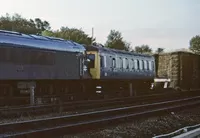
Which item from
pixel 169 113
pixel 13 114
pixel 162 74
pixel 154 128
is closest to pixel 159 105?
pixel 169 113

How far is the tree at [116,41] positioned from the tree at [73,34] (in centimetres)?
836

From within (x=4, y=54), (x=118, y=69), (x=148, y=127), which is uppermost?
(x=4, y=54)

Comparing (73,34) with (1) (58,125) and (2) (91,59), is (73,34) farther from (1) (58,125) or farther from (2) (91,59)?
(1) (58,125)

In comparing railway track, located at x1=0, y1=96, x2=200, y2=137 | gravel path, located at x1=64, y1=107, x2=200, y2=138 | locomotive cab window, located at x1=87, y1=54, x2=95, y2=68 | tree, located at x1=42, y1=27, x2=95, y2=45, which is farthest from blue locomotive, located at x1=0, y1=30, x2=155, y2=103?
tree, located at x1=42, y1=27, x2=95, y2=45

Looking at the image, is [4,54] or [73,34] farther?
[73,34]

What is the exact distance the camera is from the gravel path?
27.7 feet

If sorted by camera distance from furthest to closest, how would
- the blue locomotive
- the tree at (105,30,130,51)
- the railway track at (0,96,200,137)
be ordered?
the tree at (105,30,130,51) → the blue locomotive → the railway track at (0,96,200,137)

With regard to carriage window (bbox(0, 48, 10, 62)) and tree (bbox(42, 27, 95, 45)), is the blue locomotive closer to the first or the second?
carriage window (bbox(0, 48, 10, 62))

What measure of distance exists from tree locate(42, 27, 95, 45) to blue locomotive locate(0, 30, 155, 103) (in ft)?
139

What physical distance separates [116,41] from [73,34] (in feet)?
47.8

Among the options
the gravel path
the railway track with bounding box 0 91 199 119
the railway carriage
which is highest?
the railway carriage

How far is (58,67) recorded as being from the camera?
1698 cm

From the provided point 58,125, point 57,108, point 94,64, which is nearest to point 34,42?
point 57,108

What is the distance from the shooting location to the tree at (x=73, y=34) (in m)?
66.6
